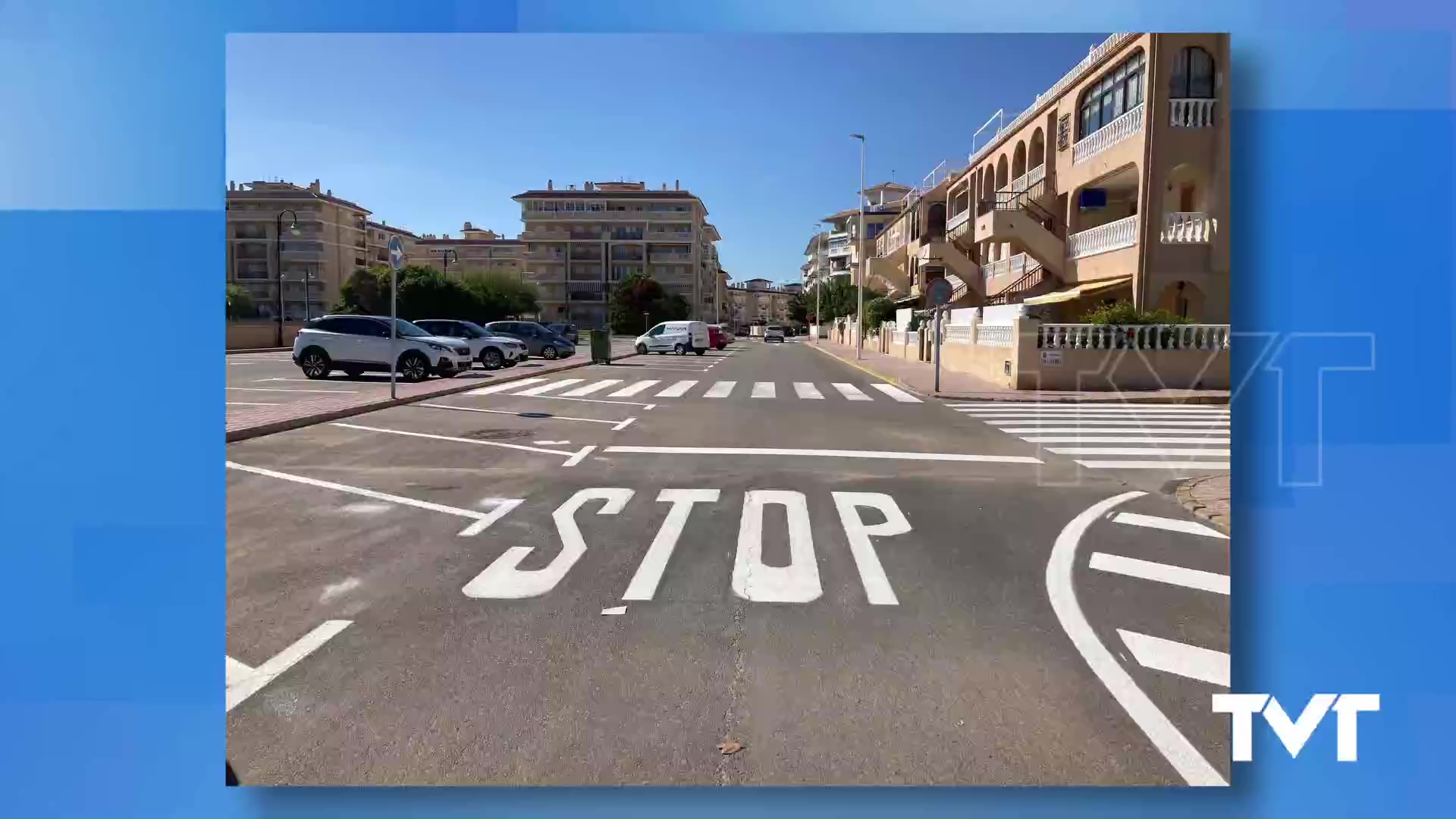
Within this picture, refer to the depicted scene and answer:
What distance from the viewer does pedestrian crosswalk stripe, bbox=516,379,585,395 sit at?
17.1 metres

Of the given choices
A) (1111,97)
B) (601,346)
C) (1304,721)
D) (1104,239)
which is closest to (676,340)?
(601,346)

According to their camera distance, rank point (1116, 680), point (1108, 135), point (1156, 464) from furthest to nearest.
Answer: point (1108, 135)
point (1156, 464)
point (1116, 680)

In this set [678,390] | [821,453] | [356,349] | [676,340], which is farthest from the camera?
[676,340]

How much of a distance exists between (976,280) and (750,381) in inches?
678

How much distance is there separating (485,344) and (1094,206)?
1910cm

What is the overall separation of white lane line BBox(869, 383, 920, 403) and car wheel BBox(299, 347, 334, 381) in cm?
1297

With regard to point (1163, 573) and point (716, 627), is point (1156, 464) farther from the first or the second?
point (716, 627)

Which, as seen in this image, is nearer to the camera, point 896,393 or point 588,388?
point 896,393

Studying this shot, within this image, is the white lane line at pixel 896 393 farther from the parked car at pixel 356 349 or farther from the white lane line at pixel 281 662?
the white lane line at pixel 281 662

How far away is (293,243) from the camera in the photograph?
10359 millimetres

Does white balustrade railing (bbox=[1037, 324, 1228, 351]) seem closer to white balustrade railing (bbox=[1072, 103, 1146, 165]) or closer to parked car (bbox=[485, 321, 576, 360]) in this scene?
white balustrade railing (bbox=[1072, 103, 1146, 165])

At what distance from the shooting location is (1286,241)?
2.99 meters

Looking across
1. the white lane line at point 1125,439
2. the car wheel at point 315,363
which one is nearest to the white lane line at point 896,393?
the white lane line at point 1125,439
